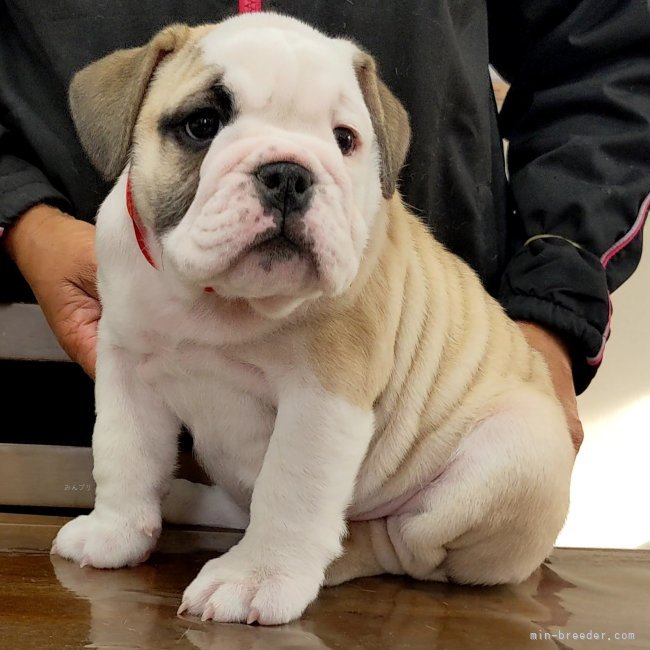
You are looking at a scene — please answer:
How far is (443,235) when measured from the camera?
2008 mm

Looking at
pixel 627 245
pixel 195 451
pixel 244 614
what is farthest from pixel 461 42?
pixel 244 614

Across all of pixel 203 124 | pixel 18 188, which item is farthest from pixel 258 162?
pixel 18 188

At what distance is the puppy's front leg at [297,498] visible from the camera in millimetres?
1167

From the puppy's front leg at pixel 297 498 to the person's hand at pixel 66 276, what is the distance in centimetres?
66

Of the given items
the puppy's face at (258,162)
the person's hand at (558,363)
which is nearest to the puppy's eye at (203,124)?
the puppy's face at (258,162)

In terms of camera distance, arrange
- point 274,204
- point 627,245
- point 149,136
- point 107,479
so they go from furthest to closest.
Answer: point 627,245, point 107,479, point 149,136, point 274,204

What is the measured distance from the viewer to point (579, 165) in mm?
2059

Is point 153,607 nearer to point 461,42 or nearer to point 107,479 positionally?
point 107,479

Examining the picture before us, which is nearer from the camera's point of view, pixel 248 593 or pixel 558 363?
pixel 248 593

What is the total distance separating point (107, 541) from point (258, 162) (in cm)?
68

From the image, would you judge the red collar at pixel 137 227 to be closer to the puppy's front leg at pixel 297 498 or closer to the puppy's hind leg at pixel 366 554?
the puppy's front leg at pixel 297 498

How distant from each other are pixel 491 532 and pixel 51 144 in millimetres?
1348

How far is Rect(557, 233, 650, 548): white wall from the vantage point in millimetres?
3277

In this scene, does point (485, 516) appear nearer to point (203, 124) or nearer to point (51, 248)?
point (203, 124)
